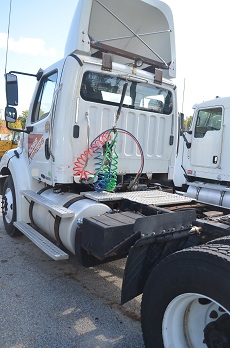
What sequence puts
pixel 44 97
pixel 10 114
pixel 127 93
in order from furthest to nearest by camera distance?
pixel 44 97 < pixel 10 114 < pixel 127 93

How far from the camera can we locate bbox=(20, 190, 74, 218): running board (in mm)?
3293

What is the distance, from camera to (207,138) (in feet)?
24.1

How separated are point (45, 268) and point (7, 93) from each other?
97.9 inches

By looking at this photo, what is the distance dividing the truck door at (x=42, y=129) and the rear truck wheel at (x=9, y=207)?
66 centimetres

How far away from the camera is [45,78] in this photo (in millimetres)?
4602

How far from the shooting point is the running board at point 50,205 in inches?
130

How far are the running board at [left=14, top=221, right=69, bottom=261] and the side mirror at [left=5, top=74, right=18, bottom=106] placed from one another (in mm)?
1768

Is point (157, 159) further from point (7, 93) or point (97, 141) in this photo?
point (7, 93)

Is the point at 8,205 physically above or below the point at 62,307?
above

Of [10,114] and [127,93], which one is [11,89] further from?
[127,93]

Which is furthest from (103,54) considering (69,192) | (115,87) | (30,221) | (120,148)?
(30,221)

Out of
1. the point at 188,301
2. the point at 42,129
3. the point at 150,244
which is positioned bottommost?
the point at 188,301

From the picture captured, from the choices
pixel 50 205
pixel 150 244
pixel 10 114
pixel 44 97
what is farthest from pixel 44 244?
pixel 44 97

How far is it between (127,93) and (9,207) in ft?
8.98
